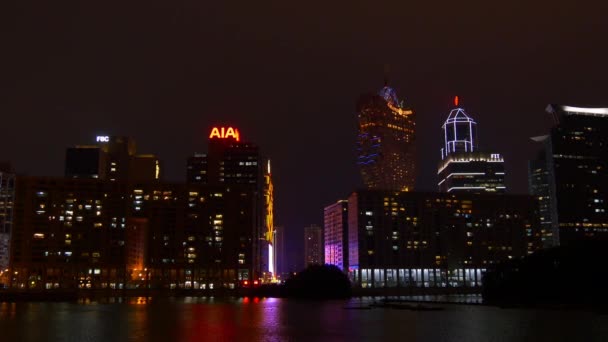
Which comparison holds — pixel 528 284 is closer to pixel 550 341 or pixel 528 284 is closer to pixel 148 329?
pixel 550 341

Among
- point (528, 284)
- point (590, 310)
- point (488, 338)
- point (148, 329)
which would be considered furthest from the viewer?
point (528, 284)

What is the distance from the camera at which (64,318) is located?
108 meters

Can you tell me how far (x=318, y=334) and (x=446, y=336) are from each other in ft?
49.0

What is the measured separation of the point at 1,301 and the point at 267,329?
139m

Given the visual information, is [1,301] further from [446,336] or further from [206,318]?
[446,336]

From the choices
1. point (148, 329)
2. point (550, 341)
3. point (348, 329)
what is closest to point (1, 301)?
point (148, 329)

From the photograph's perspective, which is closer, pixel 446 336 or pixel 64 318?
pixel 446 336

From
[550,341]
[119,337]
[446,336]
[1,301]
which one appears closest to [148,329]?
[119,337]

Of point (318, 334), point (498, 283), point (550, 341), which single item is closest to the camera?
point (550, 341)

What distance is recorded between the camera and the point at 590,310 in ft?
386

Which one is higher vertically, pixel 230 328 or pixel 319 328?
pixel 230 328

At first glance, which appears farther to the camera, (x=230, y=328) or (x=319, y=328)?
(x=319, y=328)

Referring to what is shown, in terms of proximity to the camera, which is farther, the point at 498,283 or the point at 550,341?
the point at 498,283

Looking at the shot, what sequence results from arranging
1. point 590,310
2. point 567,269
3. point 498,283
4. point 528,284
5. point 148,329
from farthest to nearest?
point 498,283 < point 528,284 < point 567,269 < point 590,310 < point 148,329
